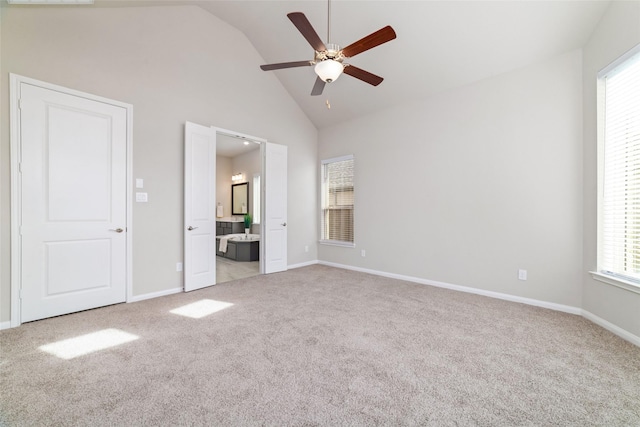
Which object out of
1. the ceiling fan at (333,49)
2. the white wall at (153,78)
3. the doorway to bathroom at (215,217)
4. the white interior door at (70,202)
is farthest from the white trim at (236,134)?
the ceiling fan at (333,49)

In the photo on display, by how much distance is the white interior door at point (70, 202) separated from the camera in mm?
2627

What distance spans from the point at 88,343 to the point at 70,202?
1560mm

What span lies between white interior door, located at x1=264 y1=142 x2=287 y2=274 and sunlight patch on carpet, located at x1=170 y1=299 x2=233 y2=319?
158 centimetres

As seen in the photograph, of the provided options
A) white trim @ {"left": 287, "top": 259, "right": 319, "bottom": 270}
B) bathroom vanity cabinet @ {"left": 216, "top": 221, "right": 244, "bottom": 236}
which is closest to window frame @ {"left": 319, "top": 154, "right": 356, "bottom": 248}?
white trim @ {"left": 287, "top": 259, "right": 319, "bottom": 270}

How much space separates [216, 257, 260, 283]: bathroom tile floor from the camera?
4543 mm

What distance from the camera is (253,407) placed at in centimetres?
151

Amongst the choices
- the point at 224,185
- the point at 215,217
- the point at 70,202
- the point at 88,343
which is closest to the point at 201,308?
the point at 88,343

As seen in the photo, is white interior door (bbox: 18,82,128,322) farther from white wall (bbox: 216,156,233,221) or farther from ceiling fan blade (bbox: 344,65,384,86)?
white wall (bbox: 216,156,233,221)

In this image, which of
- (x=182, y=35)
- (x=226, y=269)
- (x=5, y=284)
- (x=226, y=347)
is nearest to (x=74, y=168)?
(x=5, y=284)

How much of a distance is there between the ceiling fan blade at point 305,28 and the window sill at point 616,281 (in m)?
3.38

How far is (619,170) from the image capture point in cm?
251

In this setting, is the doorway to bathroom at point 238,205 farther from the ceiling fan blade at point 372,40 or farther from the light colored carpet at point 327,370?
the ceiling fan blade at point 372,40

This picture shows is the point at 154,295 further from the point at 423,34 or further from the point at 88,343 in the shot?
the point at 423,34

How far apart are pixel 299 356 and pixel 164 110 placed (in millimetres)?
3525
